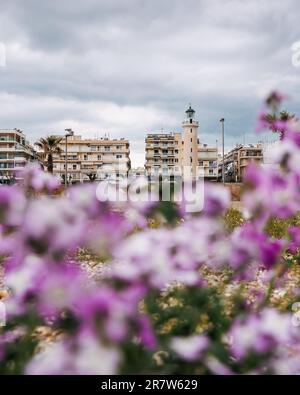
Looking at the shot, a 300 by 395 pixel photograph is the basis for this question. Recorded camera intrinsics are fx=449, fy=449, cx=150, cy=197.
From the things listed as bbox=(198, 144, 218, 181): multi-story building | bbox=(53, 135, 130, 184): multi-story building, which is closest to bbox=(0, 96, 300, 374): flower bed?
bbox=(53, 135, 130, 184): multi-story building

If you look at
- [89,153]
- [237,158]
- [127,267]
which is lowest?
[127,267]

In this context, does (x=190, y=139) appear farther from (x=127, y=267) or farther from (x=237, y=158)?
(x=127, y=267)

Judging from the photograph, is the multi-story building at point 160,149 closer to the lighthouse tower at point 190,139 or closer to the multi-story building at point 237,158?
the multi-story building at point 237,158

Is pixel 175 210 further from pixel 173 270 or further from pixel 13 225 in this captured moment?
pixel 13 225

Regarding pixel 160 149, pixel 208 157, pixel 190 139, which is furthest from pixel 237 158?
pixel 190 139

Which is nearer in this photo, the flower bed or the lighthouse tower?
the flower bed

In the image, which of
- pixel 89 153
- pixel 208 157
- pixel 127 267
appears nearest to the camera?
pixel 127 267

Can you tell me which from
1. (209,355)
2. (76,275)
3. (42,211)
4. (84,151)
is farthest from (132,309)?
(84,151)

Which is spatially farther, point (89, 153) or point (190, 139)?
point (89, 153)

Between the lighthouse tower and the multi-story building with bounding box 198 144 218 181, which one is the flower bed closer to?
the lighthouse tower

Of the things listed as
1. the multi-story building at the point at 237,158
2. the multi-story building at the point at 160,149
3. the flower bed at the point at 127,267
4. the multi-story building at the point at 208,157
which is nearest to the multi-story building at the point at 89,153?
the multi-story building at the point at 160,149

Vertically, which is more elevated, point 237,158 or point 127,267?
point 237,158

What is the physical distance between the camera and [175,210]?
4.94 ft
